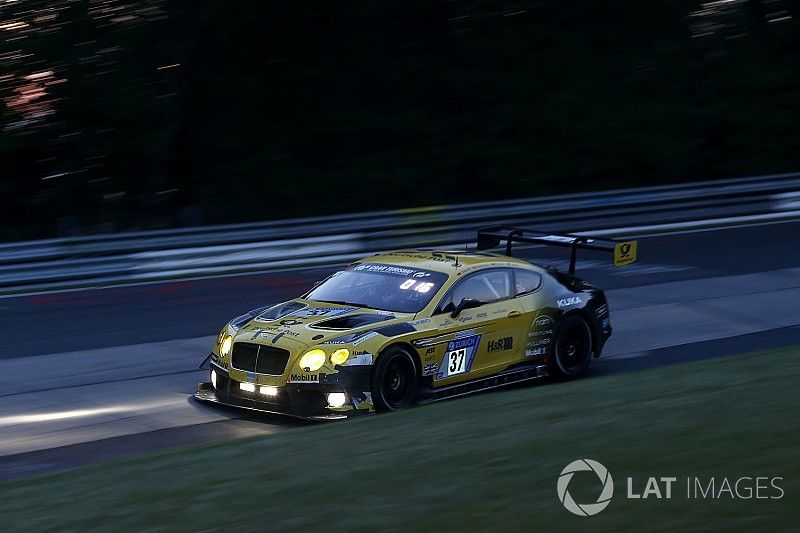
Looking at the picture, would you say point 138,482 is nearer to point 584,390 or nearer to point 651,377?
point 584,390

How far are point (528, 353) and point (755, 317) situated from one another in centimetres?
491

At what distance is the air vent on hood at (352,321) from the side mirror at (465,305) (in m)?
0.67

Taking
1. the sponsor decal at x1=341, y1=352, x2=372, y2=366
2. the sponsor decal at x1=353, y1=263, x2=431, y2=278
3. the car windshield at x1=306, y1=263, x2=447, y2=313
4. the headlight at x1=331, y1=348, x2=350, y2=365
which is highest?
the sponsor decal at x1=353, y1=263, x2=431, y2=278

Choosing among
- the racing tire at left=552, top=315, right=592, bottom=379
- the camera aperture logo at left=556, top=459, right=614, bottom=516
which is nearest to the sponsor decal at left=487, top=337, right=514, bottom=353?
the racing tire at left=552, top=315, right=592, bottom=379

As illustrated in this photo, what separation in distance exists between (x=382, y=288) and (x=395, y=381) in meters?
1.24

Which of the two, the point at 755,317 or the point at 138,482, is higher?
the point at 138,482

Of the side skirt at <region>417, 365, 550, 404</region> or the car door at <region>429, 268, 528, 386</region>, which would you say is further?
the car door at <region>429, 268, 528, 386</region>

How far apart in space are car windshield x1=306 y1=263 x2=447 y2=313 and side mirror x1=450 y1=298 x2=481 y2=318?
0.26 m

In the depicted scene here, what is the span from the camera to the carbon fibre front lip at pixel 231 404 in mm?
9906

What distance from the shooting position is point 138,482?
6.67 m

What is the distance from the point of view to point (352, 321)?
34.5 ft

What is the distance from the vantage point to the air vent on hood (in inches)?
410

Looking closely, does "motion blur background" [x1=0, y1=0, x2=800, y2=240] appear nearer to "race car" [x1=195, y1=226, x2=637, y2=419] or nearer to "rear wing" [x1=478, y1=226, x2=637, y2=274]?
"rear wing" [x1=478, y1=226, x2=637, y2=274]

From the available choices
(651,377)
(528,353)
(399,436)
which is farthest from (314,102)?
(399,436)
